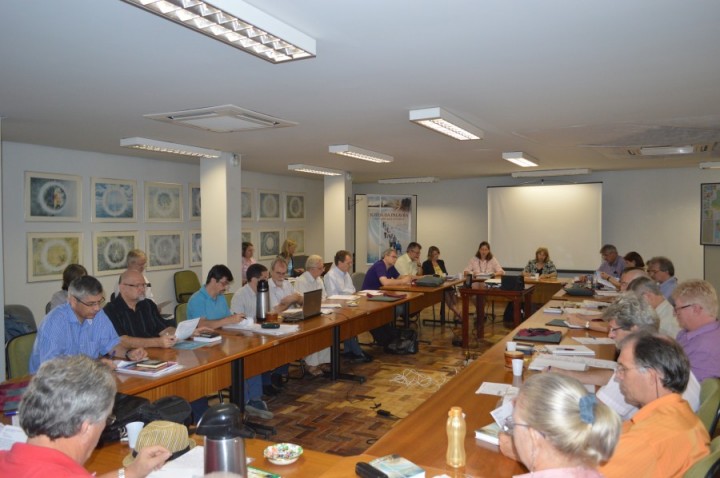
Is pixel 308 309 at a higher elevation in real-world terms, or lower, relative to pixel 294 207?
lower

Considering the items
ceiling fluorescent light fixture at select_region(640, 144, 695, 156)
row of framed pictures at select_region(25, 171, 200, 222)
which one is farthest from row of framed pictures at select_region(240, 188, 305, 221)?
ceiling fluorescent light fixture at select_region(640, 144, 695, 156)

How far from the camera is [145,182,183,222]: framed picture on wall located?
312 inches

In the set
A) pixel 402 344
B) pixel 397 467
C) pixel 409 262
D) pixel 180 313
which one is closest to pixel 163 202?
pixel 180 313

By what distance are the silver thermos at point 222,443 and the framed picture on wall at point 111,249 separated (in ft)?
20.5

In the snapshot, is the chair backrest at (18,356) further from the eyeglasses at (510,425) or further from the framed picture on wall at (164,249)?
the framed picture on wall at (164,249)

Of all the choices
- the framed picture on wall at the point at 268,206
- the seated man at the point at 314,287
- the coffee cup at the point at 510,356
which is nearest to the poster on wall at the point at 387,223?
the framed picture on wall at the point at 268,206

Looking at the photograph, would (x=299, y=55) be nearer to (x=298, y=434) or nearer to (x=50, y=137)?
(x=298, y=434)

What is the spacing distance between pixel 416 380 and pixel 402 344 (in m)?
1.13

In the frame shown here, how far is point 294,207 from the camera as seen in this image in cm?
1118

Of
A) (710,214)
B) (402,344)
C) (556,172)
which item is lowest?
(402,344)

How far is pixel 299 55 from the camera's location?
108 inches

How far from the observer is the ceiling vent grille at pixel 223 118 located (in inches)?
167

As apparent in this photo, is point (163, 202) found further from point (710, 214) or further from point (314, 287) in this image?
point (710, 214)

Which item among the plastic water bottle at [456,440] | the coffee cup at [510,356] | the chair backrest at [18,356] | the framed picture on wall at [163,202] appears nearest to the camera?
the plastic water bottle at [456,440]
